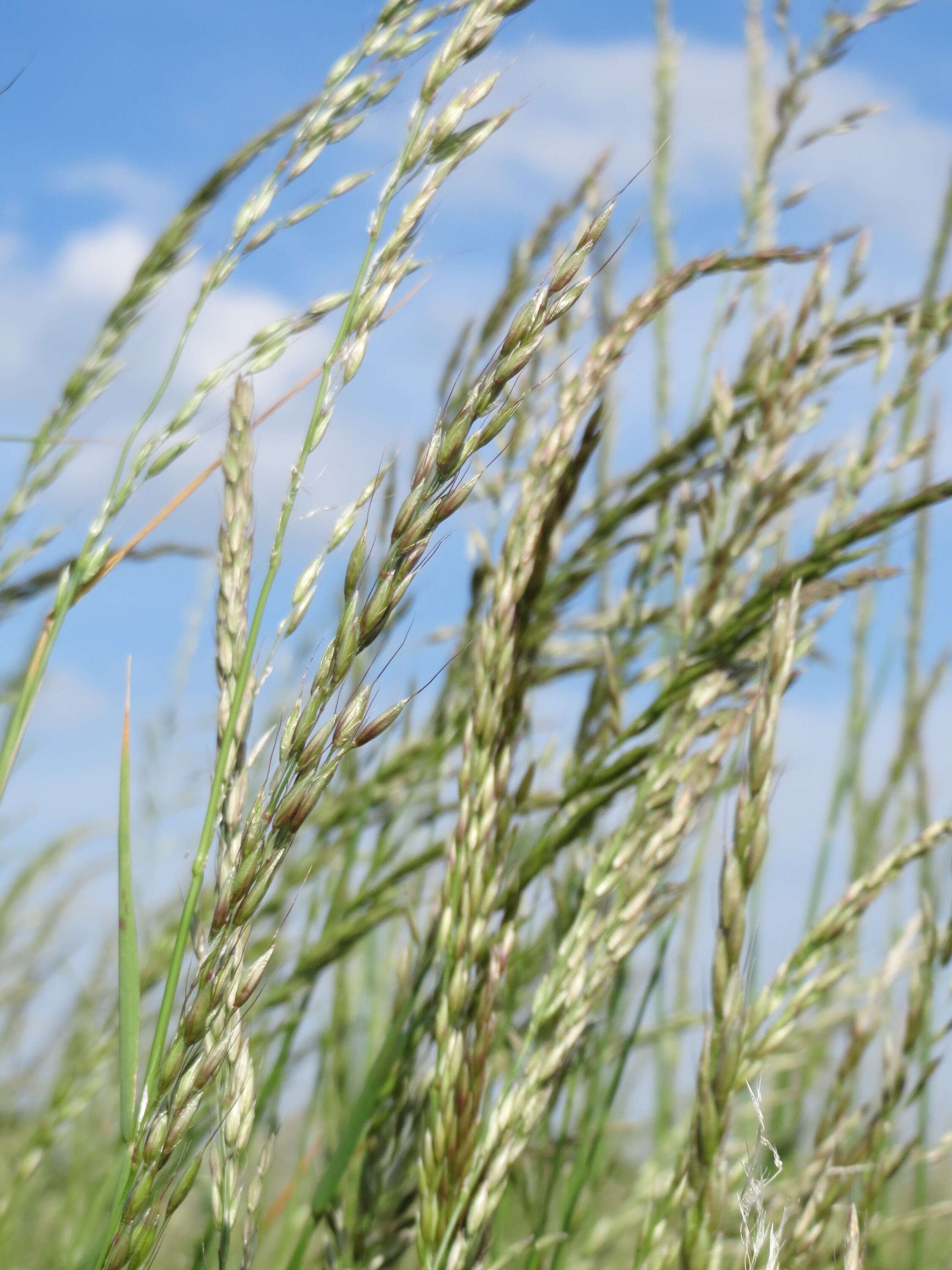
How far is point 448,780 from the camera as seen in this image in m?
1.79

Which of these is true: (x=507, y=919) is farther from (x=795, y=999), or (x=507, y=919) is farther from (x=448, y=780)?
(x=448, y=780)

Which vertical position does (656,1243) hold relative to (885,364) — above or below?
below

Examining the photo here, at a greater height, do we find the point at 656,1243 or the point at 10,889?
the point at 10,889

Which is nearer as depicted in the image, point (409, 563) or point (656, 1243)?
point (409, 563)

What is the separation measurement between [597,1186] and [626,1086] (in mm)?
755

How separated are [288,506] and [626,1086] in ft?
5.52

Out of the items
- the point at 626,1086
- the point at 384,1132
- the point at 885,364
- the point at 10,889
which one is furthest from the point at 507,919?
the point at 10,889

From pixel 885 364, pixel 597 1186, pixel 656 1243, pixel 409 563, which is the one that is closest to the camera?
pixel 409 563

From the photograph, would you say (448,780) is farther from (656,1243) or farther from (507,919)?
(656,1243)

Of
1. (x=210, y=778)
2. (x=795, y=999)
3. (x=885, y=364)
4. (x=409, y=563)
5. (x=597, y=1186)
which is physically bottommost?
(x=597, y=1186)

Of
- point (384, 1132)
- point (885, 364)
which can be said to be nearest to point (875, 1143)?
point (384, 1132)

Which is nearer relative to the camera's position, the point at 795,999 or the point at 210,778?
the point at 210,778

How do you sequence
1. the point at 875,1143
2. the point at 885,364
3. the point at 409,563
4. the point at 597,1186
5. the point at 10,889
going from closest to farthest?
the point at 409,563 < the point at 875,1143 < the point at 597,1186 < the point at 885,364 < the point at 10,889

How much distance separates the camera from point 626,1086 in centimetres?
229
